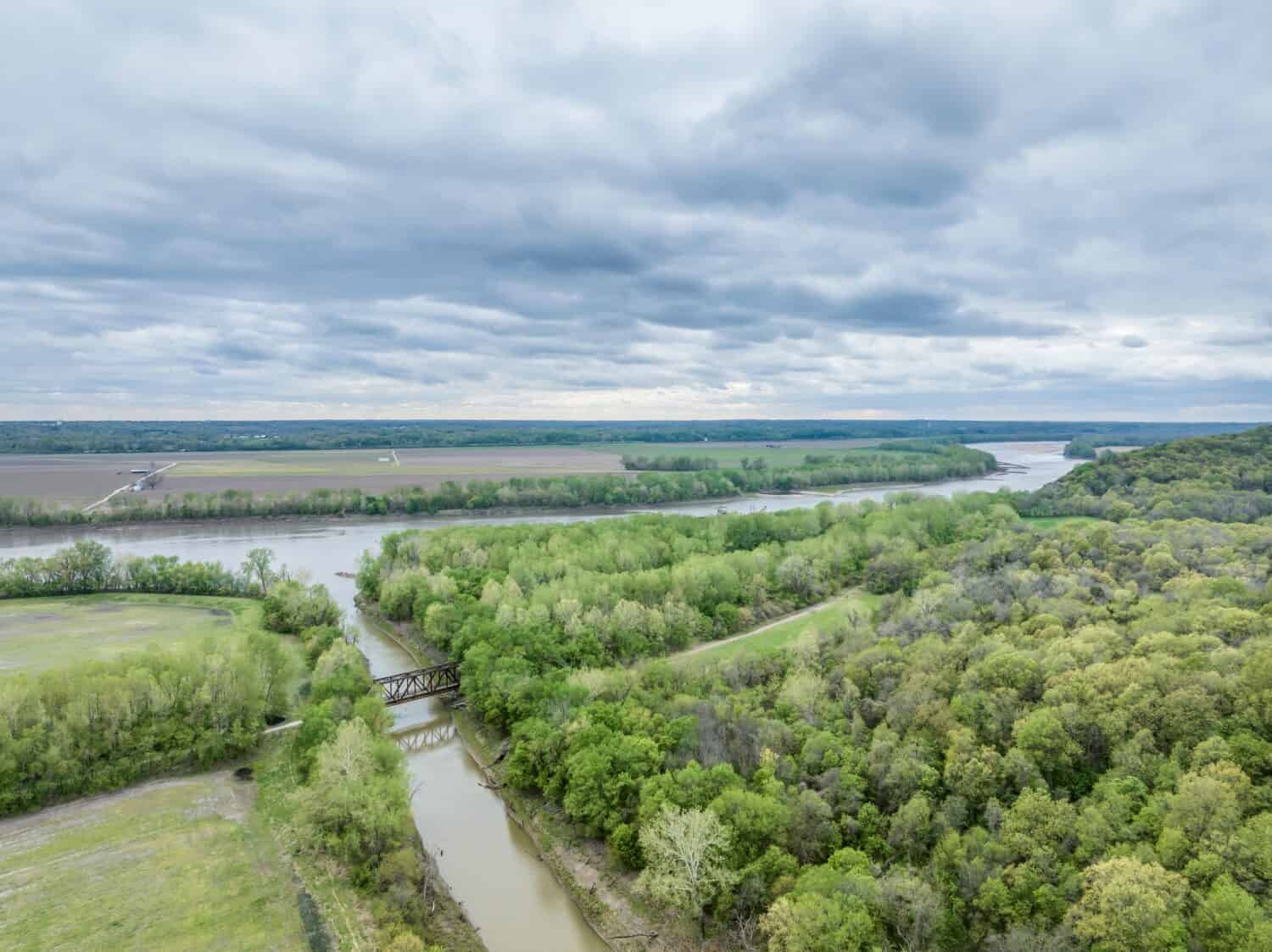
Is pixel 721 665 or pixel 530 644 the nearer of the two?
pixel 721 665

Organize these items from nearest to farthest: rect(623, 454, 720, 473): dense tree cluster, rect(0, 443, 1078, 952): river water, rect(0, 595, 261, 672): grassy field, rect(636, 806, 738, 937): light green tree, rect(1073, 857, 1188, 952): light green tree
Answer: rect(1073, 857, 1188, 952): light green tree, rect(636, 806, 738, 937): light green tree, rect(0, 443, 1078, 952): river water, rect(0, 595, 261, 672): grassy field, rect(623, 454, 720, 473): dense tree cluster

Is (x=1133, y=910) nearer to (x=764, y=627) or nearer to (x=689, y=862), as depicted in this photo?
(x=689, y=862)

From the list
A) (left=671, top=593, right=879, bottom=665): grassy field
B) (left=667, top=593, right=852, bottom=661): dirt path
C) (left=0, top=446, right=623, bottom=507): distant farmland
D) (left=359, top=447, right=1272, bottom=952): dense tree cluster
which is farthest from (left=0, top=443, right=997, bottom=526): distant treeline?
(left=671, top=593, right=879, bottom=665): grassy field

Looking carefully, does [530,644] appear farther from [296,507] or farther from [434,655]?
[296,507]

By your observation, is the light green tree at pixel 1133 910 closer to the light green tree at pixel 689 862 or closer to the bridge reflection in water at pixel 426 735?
the light green tree at pixel 689 862

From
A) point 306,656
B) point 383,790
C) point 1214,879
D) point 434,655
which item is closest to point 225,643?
point 306,656

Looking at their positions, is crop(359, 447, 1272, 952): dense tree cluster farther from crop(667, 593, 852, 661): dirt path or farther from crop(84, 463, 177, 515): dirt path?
crop(84, 463, 177, 515): dirt path

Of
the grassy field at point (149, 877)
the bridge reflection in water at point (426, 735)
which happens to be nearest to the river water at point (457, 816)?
the bridge reflection in water at point (426, 735)
